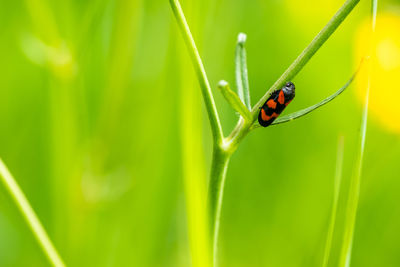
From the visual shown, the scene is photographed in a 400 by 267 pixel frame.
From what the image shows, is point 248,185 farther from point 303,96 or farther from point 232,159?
point 303,96

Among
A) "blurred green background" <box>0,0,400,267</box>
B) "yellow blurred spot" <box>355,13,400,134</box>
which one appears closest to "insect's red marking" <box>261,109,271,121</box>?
"blurred green background" <box>0,0,400,267</box>

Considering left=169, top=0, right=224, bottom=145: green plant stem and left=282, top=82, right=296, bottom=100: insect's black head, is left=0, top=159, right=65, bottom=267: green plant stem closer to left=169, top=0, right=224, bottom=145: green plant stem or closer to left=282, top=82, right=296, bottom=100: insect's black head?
left=169, top=0, right=224, bottom=145: green plant stem

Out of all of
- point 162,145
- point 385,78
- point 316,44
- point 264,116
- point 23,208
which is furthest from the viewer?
point 385,78

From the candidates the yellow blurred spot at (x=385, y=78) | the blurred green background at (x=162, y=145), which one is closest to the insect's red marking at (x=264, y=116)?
the blurred green background at (x=162, y=145)

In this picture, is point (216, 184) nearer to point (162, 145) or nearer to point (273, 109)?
point (273, 109)

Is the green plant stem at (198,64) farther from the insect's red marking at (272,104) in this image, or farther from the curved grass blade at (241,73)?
the insect's red marking at (272,104)

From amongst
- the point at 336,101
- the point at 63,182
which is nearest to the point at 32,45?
the point at 63,182

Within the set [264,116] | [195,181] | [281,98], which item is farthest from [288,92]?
[195,181]
